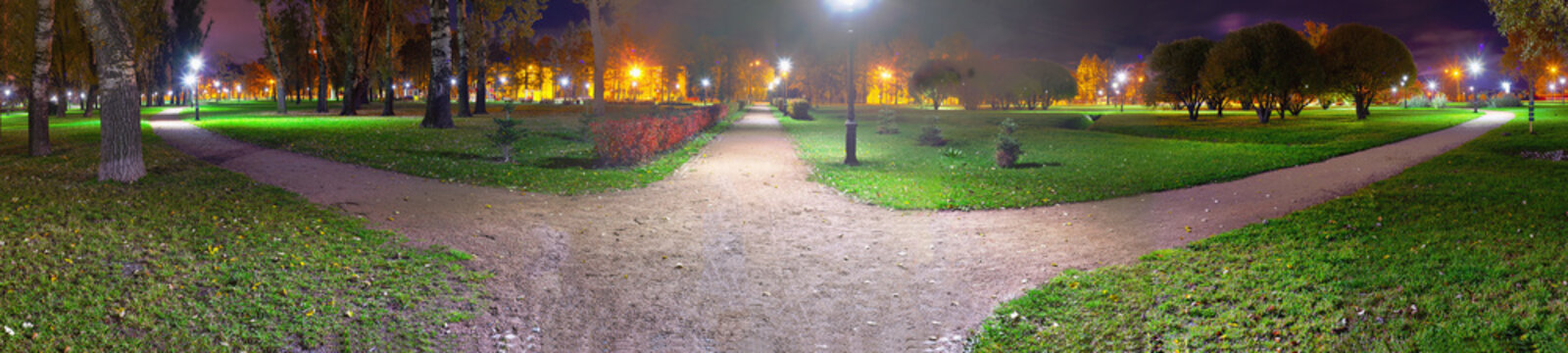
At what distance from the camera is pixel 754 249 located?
27.1ft

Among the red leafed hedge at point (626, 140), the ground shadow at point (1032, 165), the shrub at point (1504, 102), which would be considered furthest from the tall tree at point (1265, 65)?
the red leafed hedge at point (626, 140)

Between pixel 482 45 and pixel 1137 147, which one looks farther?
pixel 482 45

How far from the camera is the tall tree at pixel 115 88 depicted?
10617 millimetres

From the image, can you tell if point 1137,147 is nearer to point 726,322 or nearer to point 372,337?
point 726,322

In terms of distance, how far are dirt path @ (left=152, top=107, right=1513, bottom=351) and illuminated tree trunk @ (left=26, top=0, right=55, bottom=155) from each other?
3.61 metres

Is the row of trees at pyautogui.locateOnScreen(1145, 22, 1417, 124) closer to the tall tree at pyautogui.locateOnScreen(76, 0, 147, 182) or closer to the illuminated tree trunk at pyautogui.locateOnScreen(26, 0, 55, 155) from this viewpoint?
the tall tree at pyautogui.locateOnScreen(76, 0, 147, 182)

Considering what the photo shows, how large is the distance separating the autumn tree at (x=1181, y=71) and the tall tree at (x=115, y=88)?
4455cm

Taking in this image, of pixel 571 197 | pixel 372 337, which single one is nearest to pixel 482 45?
pixel 571 197

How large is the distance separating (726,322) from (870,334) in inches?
42.3

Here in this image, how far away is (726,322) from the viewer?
5.73 metres

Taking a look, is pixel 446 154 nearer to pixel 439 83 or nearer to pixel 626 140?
pixel 626 140

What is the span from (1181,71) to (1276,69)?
5.77 metres

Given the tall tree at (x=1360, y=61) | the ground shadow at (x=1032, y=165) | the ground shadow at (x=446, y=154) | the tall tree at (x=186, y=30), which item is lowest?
the ground shadow at (x=1032, y=165)

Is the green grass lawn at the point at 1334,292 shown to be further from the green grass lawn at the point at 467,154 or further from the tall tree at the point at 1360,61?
the tall tree at the point at 1360,61
